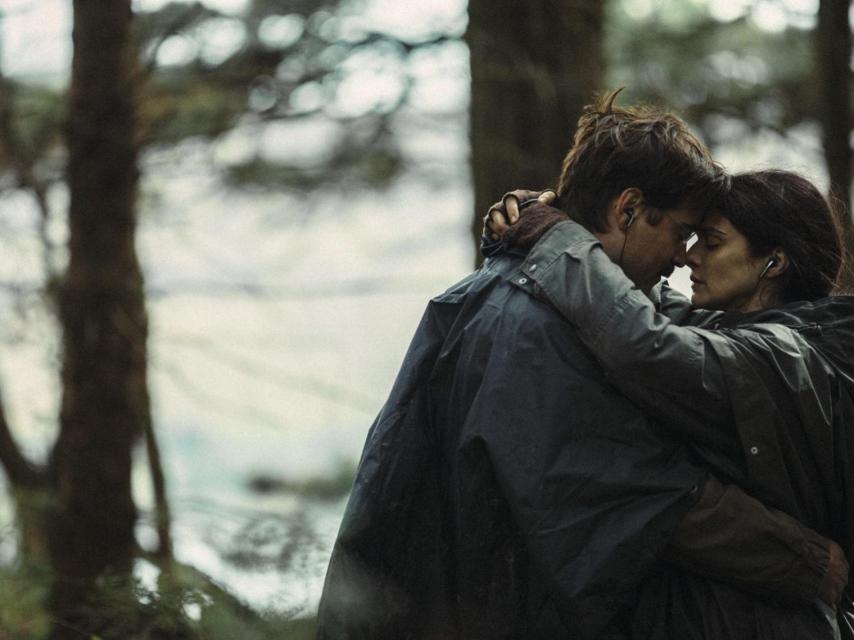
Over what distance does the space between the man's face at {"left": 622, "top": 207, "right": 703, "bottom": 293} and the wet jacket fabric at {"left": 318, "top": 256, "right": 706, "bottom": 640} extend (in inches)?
12.4

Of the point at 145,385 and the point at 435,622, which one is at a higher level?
the point at 435,622

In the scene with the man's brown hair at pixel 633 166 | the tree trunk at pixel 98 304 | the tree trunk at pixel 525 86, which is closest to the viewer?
the man's brown hair at pixel 633 166

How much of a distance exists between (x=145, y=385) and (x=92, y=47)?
2025 mm

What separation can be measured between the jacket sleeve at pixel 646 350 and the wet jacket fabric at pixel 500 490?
0.05m

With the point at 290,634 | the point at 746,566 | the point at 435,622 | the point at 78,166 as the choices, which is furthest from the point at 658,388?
the point at 78,166

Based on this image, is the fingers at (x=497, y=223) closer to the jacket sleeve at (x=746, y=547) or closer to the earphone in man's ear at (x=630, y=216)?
the earphone in man's ear at (x=630, y=216)

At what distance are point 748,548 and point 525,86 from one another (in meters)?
2.81

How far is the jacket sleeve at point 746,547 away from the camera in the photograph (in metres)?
2.51

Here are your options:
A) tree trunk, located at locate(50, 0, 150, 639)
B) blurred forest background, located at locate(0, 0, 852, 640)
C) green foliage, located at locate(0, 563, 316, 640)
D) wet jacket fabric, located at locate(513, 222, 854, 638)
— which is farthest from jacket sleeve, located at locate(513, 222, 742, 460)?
tree trunk, located at locate(50, 0, 150, 639)

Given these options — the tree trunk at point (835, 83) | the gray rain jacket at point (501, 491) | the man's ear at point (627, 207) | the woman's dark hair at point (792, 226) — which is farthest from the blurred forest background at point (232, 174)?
the gray rain jacket at point (501, 491)

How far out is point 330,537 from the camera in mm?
4820

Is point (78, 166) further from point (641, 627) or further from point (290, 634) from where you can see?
point (641, 627)

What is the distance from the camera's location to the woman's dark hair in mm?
2916

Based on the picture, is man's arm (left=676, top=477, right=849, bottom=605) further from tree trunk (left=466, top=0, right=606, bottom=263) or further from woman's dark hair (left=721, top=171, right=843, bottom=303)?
tree trunk (left=466, top=0, right=606, bottom=263)
